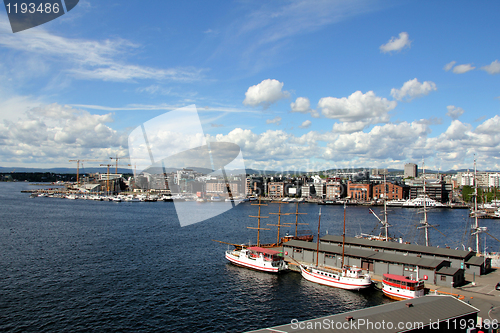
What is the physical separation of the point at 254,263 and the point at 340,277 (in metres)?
8.32

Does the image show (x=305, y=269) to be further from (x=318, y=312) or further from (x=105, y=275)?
(x=105, y=275)

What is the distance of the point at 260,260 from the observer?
29.4 m

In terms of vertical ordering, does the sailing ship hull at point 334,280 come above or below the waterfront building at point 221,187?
below

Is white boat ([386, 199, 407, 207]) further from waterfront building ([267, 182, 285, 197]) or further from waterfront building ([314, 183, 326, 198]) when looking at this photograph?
waterfront building ([267, 182, 285, 197])

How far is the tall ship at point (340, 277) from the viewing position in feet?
76.9

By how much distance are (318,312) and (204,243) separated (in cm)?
2374

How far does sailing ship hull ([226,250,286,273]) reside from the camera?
28.6 meters

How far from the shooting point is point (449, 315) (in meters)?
13.8

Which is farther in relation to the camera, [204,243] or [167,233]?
[167,233]

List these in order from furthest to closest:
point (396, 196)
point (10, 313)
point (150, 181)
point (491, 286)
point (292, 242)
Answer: point (150, 181), point (396, 196), point (292, 242), point (491, 286), point (10, 313)

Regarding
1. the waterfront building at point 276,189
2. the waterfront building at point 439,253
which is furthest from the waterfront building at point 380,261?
the waterfront building at point 276,189

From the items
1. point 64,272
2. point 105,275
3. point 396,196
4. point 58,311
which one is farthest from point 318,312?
point 396,196

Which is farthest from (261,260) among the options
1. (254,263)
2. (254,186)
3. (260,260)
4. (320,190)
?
(254,186)

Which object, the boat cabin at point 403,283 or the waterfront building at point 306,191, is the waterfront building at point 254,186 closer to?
the waterfront building at point 306,191
